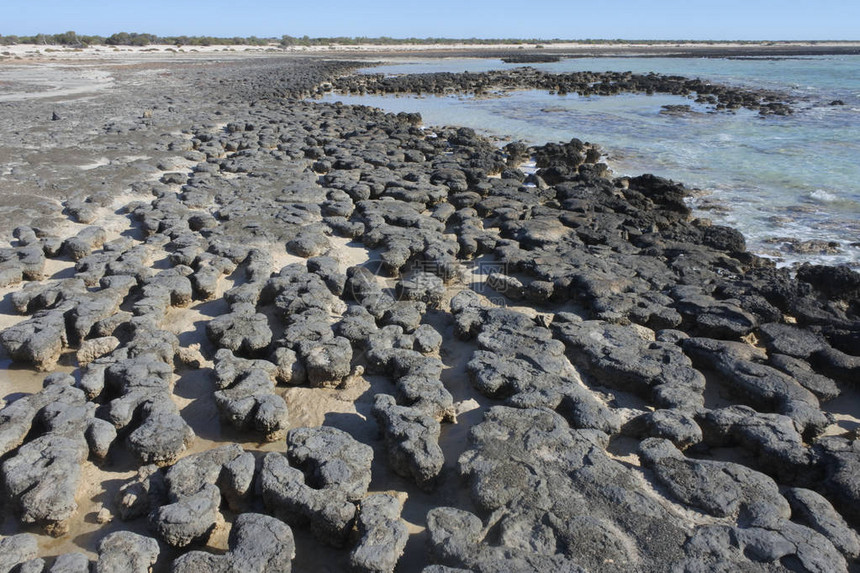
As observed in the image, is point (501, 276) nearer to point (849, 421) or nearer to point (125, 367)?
point (849, 421)

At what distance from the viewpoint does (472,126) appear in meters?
20.3

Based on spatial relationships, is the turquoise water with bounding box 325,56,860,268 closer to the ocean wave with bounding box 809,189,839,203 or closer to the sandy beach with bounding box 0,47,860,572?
the ocean wave with bounding box 809,189,839,203

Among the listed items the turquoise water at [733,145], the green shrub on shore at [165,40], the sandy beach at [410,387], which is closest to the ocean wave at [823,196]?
the turquoise water at [733,145]

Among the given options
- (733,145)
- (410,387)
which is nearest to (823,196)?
(733,145)

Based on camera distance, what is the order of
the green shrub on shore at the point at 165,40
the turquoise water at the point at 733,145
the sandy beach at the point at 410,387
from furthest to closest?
1. the green shrub on shore at the point at 165,40
2. the turquoise water at the point at 733,145
3. the sandy beach at the point at 410,387

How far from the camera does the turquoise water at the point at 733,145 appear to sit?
10.3 meters

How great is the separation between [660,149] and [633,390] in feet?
44.3

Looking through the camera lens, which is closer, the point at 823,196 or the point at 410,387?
the point at 410,387

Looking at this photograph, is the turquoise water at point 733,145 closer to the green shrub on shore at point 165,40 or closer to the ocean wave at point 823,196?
the ocean wave at point 823,196

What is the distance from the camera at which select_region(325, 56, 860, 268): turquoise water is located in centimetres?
1029

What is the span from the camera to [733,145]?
17172 millimetres

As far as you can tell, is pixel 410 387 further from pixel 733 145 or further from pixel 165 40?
pixel 165 40

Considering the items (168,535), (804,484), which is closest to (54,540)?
(168,535)

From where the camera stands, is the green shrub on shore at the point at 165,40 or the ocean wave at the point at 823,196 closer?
the ocean wave at the point at 823,196
